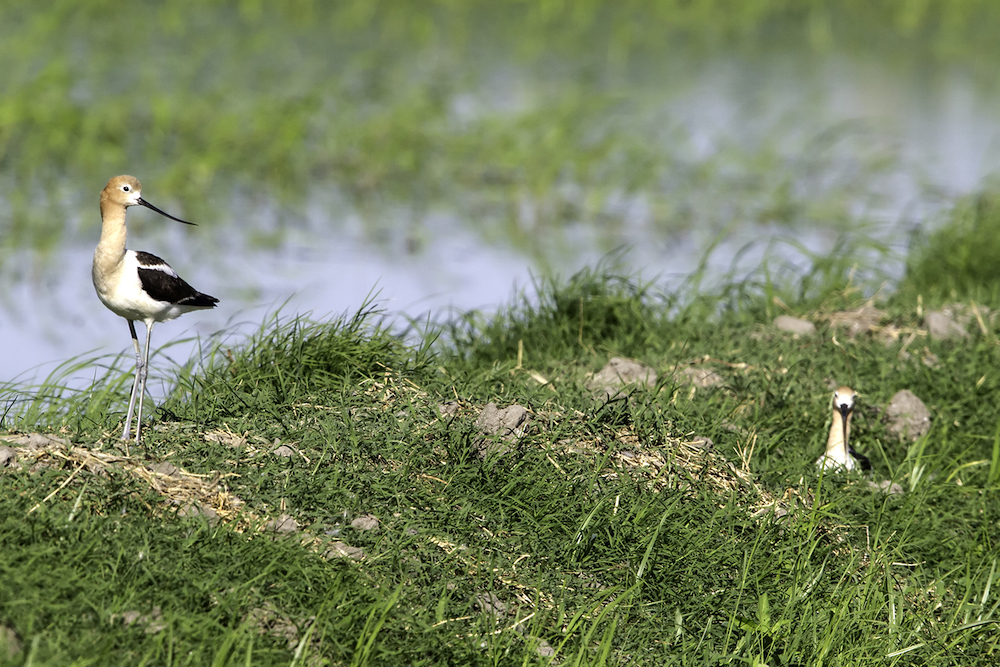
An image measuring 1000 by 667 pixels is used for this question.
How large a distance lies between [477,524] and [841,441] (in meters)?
1.87

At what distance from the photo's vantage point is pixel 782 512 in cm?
435

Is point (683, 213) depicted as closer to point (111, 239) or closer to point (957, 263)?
point (957, 263)

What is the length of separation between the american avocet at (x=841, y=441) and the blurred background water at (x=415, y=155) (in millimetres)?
2083

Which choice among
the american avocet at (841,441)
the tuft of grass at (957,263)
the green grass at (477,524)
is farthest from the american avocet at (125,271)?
the tuft of grass at (957,263)

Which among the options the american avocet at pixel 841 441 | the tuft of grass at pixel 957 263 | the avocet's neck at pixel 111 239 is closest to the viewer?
the avocet's neck at pixel 111 239

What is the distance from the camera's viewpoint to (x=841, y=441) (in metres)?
4.89

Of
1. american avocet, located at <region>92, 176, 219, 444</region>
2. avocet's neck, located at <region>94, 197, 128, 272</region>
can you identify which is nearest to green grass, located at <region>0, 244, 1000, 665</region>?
american avocet, located at <region>92, 176, 219, 444</region>

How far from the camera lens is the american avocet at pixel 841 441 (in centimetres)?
483

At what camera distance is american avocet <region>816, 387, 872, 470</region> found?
15.9ft

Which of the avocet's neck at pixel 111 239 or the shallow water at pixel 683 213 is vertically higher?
the shallow water at pixel 683 213

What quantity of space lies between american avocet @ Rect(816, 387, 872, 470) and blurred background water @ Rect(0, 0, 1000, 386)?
6.84 ft

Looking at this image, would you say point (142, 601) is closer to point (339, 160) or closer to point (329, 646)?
point (329, 646)

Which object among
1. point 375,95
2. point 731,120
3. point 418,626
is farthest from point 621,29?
point 418,626

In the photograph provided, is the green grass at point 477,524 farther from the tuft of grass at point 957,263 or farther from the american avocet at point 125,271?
the tuft of grass at point 957,263
